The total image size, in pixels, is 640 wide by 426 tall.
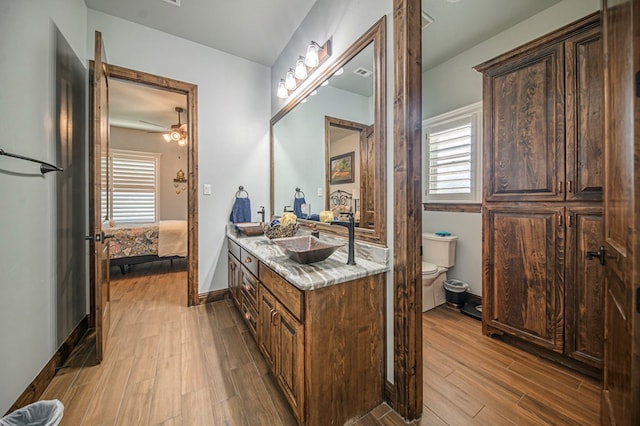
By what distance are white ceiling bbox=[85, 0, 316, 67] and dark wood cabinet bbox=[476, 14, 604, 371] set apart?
1.89 m

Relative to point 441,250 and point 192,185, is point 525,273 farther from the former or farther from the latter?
point 192,185

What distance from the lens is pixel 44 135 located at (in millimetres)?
1617

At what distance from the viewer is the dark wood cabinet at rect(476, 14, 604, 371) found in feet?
5.14

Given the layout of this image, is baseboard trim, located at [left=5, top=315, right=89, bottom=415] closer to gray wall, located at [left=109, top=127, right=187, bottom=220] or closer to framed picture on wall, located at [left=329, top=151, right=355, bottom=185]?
framed picture on wall, located at [left=329, top=151, right=355, bottom=185]

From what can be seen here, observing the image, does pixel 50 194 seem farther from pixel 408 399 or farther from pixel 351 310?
pixel 408 399

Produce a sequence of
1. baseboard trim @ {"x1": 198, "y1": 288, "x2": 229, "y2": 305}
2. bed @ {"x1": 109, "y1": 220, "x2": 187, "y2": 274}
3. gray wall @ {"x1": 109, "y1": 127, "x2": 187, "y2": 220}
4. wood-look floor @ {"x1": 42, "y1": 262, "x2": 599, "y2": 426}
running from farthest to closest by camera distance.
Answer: gray wall @ {"x1": 109, "y1": 127, "x2": 187, "y2": 220} → bed @ {"x1": 109, "y1": 220, "x2": 187, "y2": 274} → baseboard trim @ {"x1": 198, "y1": 288, "x2": 229, "y2": 305} → wood-look floor @ {"x1": 42, "y1": 262, "x2": 599, "y2": 426}

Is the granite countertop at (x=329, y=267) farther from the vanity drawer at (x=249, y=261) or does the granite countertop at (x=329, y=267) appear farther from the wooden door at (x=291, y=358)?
the wooden door at (x=291, y=358)

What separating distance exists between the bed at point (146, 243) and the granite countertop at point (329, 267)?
120 inches

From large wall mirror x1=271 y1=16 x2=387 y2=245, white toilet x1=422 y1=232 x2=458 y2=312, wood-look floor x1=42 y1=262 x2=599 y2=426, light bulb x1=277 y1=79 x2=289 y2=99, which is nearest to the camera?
wood-look floor x1=42 y1=262 x2=599 y2=426

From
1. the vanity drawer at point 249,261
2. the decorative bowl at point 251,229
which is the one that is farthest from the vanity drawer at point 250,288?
the decorative bowl at point 251,229

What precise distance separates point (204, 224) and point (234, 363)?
5.40ft

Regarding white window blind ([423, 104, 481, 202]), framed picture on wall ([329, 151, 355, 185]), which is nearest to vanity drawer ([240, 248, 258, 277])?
framed picture on wall ([329, 151, 355, 185])

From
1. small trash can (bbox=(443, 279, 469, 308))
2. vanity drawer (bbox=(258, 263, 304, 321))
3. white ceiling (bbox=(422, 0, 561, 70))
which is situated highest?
white ceiling (bbox=(422, 0, 561, 70))

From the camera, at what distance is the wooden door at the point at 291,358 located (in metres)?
1.17
